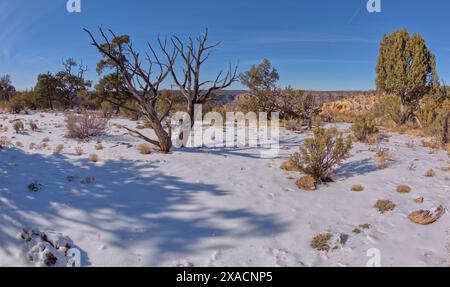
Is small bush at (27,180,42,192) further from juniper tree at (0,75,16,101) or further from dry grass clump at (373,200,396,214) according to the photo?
juniper tree at (0,75,16,101)

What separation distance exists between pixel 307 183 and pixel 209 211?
2.15 metres

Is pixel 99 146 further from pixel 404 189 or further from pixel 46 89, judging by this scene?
pixel 46 89

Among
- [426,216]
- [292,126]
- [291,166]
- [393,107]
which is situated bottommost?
[426,216]

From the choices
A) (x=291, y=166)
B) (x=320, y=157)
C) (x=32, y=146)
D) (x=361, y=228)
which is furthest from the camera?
(x=32, y=146)

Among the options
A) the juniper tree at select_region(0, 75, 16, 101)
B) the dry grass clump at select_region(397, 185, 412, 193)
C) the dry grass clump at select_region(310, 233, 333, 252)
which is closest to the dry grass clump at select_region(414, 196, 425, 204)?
the dry grass clump at select_region(397, 185, 412, 193)

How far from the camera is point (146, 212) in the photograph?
16.1ft

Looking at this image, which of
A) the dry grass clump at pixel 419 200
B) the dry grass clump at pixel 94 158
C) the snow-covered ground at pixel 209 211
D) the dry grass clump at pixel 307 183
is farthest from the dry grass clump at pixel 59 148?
the dry grass clump at pixel 419 200

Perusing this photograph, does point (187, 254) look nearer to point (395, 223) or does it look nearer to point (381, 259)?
point (381, 259)

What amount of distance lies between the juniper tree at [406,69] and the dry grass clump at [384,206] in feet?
39.5

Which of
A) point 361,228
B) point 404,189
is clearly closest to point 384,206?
point 361,228

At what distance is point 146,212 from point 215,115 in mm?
12351

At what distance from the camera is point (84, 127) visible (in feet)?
33.3

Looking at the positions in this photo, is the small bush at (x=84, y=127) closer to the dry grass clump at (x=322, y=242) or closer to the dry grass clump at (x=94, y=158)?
the dry grass clump at (x=94, y=158)
